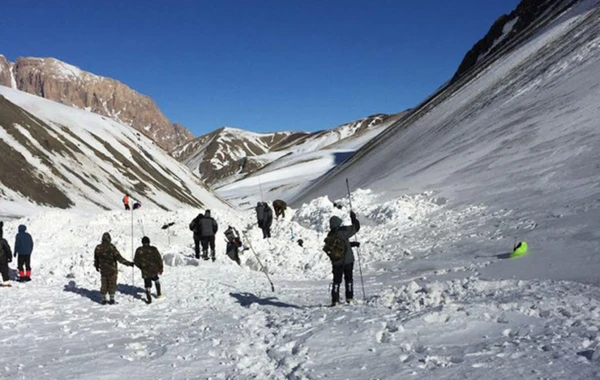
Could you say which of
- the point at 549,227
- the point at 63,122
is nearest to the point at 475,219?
the point at 549,227

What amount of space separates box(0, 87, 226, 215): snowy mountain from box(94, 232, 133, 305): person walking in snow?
41612 mm

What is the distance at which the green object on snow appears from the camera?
11.8m

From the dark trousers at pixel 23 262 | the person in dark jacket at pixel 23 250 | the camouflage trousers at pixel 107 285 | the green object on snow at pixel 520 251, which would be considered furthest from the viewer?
the dark trousers at pixel 23 262

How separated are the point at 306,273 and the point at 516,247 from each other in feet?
23.3

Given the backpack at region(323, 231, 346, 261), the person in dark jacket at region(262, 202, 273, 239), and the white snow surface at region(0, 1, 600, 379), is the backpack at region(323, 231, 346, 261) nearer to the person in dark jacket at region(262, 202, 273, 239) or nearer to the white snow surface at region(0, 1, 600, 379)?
the white snow surface at region(0, 1, 600, 379)

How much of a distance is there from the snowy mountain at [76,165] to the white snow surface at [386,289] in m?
39.0

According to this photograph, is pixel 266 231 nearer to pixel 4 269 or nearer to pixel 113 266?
pixel 113 266

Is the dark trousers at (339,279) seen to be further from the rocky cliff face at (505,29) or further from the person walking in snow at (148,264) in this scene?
the rocky cliff face at (505,29)

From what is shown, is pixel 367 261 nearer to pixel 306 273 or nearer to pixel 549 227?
pixel 306 273

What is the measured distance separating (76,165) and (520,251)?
78.2 metres

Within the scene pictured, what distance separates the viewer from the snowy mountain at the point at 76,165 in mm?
59625

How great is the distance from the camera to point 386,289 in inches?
462

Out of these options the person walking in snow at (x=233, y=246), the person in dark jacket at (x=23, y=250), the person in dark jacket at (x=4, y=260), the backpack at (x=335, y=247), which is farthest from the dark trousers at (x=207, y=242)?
the backpack at (x=335, y=247)

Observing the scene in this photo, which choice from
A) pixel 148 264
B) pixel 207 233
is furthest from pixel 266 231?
pixel 148 264
